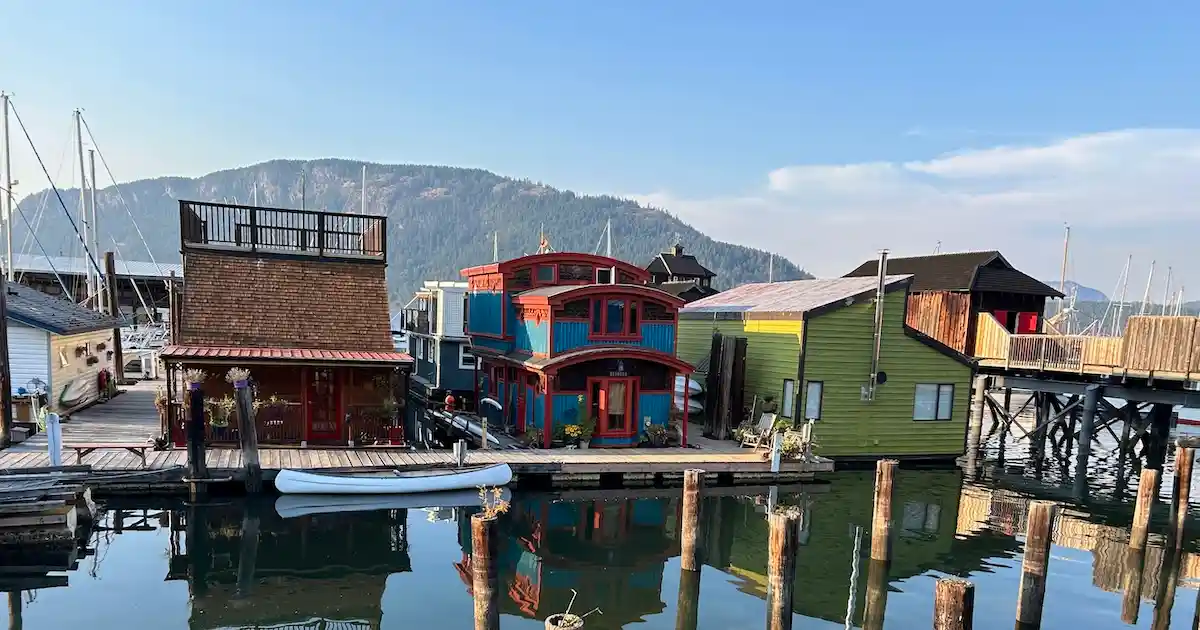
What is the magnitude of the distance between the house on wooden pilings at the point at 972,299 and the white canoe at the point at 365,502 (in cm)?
2196

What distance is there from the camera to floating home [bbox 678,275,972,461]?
2481 centimetres

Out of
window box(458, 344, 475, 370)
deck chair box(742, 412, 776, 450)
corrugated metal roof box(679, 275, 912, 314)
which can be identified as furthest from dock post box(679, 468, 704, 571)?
window box(458, 344, 475, 370)

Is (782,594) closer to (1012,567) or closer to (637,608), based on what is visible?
(637,608)

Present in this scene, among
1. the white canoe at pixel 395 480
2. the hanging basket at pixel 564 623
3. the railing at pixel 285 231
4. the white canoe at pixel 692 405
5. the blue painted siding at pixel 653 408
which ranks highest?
the railing at pixel 285 231

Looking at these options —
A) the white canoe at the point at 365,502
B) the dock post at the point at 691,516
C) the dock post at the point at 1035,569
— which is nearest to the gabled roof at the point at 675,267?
the white canoe at the point at 365,502

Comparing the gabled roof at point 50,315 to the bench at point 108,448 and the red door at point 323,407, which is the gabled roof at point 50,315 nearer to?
the bench at point 108,448

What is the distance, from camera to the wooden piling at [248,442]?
59.2 feet

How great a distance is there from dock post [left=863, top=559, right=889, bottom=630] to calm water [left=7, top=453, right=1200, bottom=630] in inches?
8.0

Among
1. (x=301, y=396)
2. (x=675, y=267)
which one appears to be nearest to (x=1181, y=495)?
(x=301, y=396)

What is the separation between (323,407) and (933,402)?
23.0 metres

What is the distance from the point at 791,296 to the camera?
2905 cm

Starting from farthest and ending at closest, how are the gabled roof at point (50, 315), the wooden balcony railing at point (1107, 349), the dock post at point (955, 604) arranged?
the gabled roof at point (50, 315)
the wooden balcony railing at point (1107, 349)
the dock post at point (955, 604)

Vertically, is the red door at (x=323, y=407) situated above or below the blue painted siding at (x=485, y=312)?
below

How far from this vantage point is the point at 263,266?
23.6m
